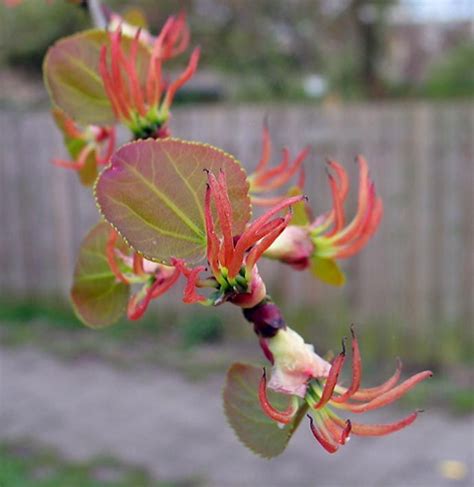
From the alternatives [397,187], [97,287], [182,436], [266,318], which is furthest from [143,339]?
[266,318]

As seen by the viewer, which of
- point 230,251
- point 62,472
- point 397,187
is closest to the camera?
point 230,251

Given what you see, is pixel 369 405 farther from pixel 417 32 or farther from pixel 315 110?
pixel 417 32

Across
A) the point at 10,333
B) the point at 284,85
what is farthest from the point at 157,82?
the point at 284,85

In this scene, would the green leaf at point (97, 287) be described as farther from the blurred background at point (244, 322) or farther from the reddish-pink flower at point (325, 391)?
the blurred background at point (244, 322)

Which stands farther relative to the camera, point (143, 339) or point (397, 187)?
point (143, 339)

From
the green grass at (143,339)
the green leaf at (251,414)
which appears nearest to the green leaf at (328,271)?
the green leaf at (251,414)

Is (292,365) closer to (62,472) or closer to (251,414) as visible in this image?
(251,414)
